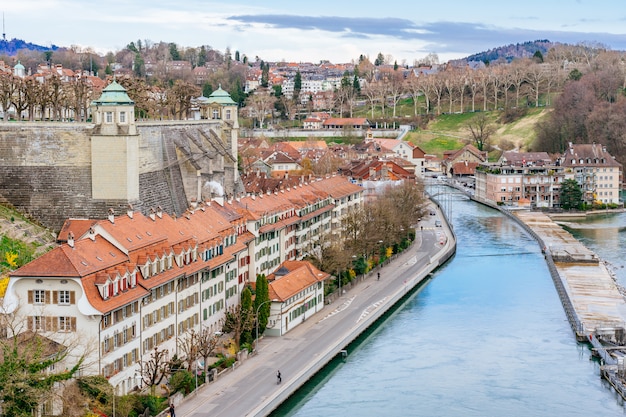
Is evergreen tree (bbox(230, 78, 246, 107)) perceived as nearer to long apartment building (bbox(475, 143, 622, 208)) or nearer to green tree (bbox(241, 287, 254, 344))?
long apartment building (bbox(475, 143, 622, 208))

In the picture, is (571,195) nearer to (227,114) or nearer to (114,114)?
(227,114)

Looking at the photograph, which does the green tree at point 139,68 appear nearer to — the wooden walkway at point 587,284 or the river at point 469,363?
the wooden walkway at point 587,284

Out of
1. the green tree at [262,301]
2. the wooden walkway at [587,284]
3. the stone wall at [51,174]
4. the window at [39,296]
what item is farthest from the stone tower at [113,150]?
the wooden walkway at [587,284]

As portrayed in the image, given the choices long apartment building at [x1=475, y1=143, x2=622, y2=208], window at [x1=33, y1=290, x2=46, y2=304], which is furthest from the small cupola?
long apartment building at [x1=475, y1=143, x2=622, y2=208]

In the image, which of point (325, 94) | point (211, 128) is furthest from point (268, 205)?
point (325, 94)

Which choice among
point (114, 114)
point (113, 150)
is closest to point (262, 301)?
point (113, 150)

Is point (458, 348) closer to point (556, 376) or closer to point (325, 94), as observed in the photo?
point (556, 376)
